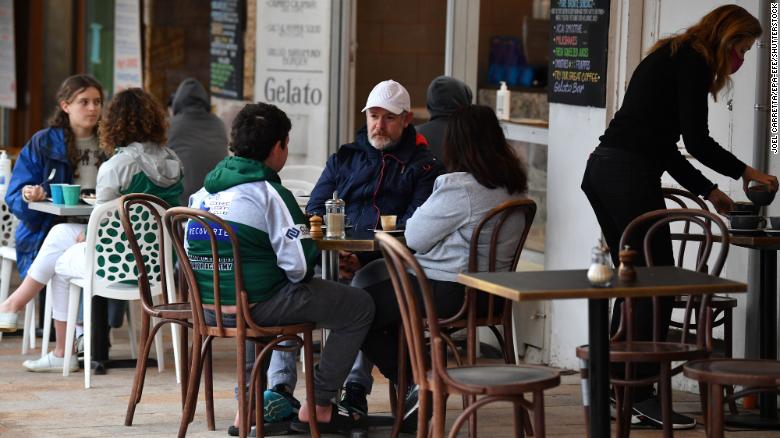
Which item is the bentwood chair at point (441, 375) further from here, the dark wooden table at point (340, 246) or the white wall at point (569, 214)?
the white wall at point (569, 214)

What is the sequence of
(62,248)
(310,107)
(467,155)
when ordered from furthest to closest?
(310,107) < (62,248) < (467,155)

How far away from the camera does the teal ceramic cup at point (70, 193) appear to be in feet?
19.1

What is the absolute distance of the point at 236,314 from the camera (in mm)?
4410

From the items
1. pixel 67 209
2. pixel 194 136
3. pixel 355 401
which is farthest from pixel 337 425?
pixel 194 136

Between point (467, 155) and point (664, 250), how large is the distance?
0.79 meters

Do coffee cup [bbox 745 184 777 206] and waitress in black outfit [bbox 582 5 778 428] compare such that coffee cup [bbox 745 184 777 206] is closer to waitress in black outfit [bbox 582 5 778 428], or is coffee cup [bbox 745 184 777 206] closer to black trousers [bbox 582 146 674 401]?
waitress in black outfit [bbox 582 5 778 428]

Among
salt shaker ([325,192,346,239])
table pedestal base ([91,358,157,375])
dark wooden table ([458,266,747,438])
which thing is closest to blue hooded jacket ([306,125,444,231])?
salt shaker ([325,192,346,239])

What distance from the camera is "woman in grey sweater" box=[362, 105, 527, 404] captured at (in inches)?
182

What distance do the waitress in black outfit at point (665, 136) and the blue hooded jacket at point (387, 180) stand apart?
681 millimetres

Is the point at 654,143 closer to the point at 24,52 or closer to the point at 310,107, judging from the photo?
the point at 310,107

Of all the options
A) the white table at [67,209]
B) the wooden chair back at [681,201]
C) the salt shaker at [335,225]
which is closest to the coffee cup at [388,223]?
the salt shaker at [335,225]

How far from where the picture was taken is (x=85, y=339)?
5547 mm

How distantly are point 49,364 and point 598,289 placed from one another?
3.31 metres

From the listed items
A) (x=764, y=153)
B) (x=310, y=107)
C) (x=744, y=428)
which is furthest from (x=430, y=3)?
(x=744, y=428)
